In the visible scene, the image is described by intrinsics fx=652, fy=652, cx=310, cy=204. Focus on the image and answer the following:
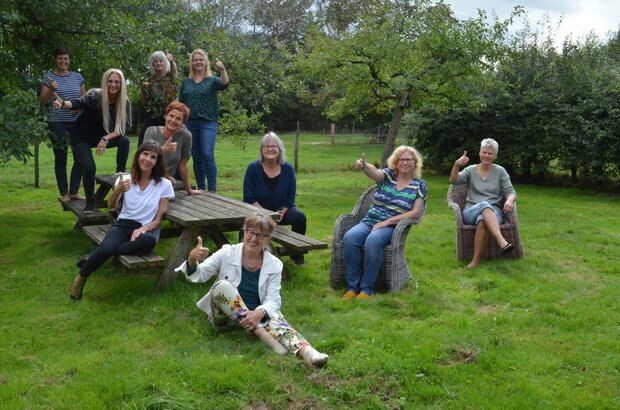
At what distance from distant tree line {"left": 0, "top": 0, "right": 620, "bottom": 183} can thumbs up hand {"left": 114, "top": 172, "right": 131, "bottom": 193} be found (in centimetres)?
159

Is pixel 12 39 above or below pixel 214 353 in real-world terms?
above

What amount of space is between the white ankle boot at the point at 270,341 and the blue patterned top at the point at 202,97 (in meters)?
4.01

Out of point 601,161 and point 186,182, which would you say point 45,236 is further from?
point 601,161

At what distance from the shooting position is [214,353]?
4395 millimetres

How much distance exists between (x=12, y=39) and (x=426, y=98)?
8.63m

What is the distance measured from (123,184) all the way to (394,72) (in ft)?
29.7

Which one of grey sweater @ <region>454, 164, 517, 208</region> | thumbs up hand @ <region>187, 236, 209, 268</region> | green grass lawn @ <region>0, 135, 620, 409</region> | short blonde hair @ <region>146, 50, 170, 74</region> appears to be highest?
short blonde hair @ <region>146, 50, 170, 74</region>

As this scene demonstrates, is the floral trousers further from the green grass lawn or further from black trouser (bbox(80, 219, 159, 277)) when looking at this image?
black trouser (bbox(80, 219, 159, 277))

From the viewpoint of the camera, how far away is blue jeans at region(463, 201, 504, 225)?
23.2 ft

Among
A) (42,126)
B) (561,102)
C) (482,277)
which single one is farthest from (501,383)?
(561,102)

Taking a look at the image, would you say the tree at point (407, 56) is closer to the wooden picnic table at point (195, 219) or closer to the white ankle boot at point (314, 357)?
the wooden picnic table at point (195, 219)

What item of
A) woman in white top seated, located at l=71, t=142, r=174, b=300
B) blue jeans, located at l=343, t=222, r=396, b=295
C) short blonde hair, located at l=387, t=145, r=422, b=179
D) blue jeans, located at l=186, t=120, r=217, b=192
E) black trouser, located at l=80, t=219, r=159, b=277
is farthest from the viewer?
blue jeans, located at l=186, t=120, r=217, b=192

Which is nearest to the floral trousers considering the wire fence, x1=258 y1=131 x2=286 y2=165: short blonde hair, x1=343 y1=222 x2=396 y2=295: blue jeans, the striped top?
x1=343 y1=222 x2=396 y2=295: blue jeans

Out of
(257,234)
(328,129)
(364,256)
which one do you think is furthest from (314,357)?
(328,129)
